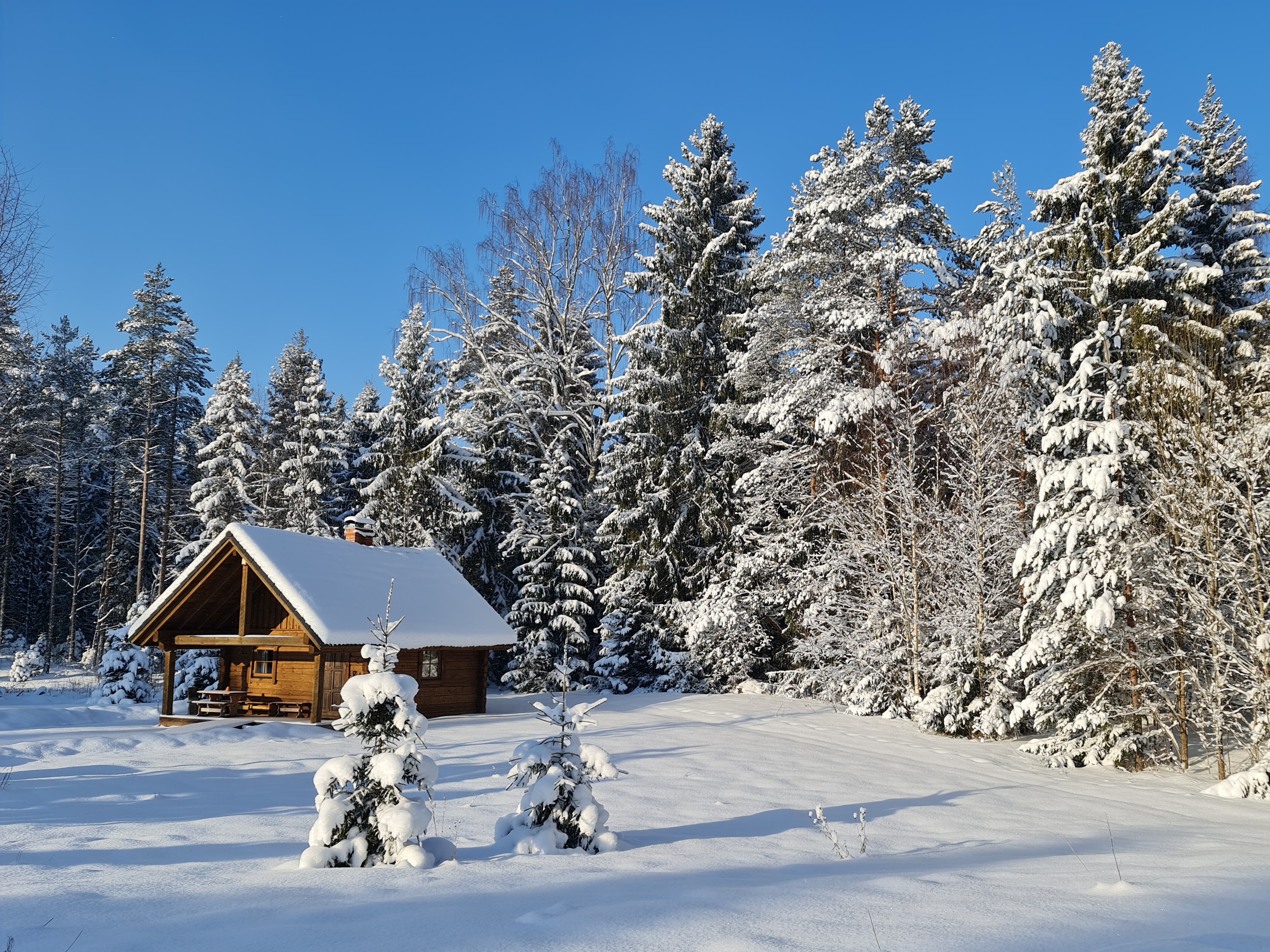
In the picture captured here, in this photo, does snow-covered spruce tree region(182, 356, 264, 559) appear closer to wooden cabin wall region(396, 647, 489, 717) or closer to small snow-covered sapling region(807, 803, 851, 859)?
wooden cabin wall region(396, 647, 489, 717)

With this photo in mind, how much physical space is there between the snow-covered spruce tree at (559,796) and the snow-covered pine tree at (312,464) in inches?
1135

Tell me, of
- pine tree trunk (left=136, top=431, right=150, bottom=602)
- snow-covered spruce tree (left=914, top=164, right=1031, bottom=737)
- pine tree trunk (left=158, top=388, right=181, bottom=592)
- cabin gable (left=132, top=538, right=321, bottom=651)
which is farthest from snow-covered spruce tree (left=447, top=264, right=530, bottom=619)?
snow-covered spruce tree (left=914, top=164, right=1031, bottom=737)

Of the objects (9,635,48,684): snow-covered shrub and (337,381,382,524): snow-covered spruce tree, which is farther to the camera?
(337,381,382,524): snow-covered spruce tree

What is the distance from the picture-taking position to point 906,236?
78.1 ft

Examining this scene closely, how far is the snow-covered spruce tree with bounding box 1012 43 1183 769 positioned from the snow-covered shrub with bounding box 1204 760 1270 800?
6.67ft

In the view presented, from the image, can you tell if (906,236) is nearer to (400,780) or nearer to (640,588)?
(640,588)

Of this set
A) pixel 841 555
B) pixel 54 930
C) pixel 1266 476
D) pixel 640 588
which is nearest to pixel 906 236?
pixel 841 555

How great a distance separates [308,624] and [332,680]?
2764 millimetres

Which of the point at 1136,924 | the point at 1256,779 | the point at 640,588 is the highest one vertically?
the point at 640,588

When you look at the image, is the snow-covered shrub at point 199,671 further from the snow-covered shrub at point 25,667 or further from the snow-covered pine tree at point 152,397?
the snow-covered pine tree at point 152,397

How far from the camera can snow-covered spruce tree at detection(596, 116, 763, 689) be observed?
26328 mm

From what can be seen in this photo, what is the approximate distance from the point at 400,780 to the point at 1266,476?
15.9 metres

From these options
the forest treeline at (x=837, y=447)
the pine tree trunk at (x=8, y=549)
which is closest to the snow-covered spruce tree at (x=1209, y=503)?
the forest treeline at (x=837, y=447)

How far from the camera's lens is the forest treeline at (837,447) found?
15.6m
